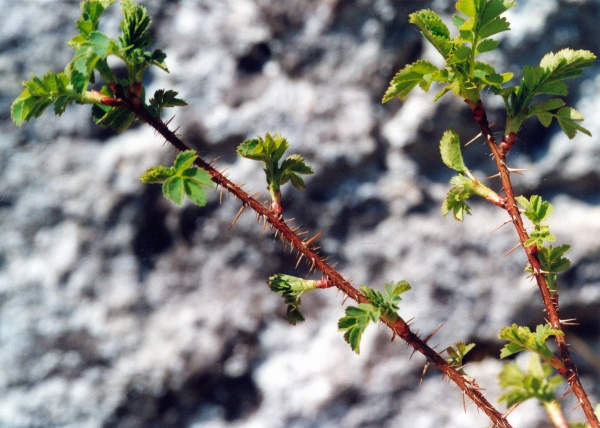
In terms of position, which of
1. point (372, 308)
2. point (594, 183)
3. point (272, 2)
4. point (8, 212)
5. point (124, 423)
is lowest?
point (372, 308)

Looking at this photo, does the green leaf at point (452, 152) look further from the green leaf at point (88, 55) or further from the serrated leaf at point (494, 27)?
the green leaf at point (88, 55)

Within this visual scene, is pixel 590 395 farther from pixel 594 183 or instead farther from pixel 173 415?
pixel 173 415

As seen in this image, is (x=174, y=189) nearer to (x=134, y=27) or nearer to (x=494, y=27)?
(x=134, y=27)

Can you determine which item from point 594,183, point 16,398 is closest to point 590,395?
point 594,183

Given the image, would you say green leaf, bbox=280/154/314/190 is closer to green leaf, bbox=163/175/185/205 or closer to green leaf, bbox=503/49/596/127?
green leaf, bbox=163/175/185/205

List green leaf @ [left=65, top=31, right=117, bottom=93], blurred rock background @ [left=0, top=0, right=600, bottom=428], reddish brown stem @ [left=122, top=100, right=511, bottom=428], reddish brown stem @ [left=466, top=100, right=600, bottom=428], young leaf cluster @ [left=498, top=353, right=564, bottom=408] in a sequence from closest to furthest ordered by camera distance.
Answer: green leaf @ [left=65, top=31, right=117, bottom=93]
reddish brown stem @ [left=122, top=100, right=511, bottom=428]
reddish brown stem @ [left=466, top=100, right=600, bottom=428]
young leaf cluster @ [left=498, top=353, right=564, bottom=408]
blurred rock background @ [left=0, top=0, right=600, bottom=428]

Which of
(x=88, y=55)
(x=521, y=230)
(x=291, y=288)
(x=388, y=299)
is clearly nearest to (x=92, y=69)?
(x=88, y=55)

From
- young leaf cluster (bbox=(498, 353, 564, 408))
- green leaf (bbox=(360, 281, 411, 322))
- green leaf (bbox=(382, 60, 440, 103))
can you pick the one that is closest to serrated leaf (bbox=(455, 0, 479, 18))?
green leaf (bbox=(382, 60, 440, 103))
